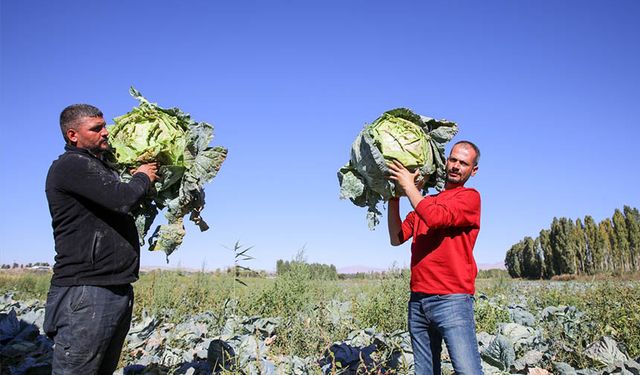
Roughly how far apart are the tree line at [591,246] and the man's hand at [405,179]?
5652 centimetres

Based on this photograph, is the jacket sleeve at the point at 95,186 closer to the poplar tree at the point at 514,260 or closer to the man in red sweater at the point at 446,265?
the man in red sweater at the point at 446,265

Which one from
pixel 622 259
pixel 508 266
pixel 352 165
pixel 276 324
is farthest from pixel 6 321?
pixel 508 266

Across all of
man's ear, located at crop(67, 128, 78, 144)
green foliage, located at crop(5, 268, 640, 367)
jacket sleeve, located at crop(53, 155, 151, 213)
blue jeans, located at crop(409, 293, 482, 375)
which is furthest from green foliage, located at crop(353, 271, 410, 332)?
man's ear, located at crop(67, 128, 78, 144)

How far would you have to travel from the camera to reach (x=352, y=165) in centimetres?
403

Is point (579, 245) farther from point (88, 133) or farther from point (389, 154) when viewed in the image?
point (88, 133)

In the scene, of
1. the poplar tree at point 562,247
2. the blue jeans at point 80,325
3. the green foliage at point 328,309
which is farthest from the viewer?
the poplar tree at point 562,247

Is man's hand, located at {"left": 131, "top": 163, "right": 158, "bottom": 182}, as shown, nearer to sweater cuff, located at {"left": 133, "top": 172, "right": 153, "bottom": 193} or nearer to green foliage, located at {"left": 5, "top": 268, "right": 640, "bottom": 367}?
sweater cuff, located at {"left": 133, "top": 172, "right": 153, "bottom": 193}

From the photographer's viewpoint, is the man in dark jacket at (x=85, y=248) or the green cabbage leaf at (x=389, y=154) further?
the green cabbage leaf at (x=389, y=154)

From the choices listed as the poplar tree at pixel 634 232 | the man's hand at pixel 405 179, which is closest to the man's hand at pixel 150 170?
the man's hand at pixel 405 179

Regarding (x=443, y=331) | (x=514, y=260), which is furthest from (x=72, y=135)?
(x=514, y=260)

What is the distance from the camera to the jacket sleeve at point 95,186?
3.21m

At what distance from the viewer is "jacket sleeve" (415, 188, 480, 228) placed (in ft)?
10.8

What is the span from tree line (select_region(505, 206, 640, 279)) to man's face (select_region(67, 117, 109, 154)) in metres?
58.0

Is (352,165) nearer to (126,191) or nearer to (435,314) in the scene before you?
(435,314)
